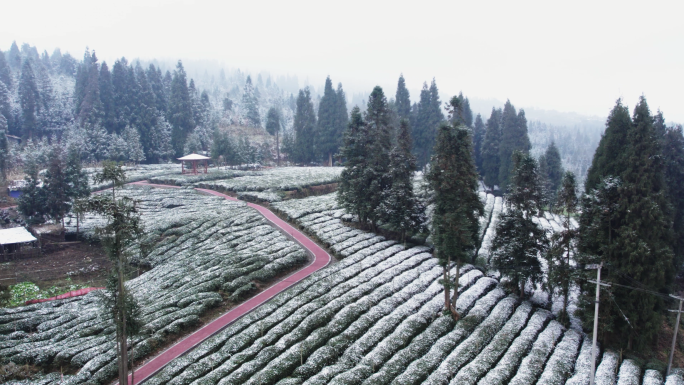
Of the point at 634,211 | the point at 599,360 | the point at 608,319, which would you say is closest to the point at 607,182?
the point at 634,211

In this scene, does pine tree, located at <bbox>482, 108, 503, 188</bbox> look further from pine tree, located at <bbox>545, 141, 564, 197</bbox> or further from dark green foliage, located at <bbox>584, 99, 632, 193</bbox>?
dark green foliage, located at <bbox>584, 99, 632, 193</bbox>

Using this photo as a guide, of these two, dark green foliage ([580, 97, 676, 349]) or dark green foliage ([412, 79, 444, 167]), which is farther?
dark green foliage ([412, 79, 444, 167])

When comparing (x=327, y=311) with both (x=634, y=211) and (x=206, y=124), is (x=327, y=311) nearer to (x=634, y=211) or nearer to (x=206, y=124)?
(x=634, y=211)

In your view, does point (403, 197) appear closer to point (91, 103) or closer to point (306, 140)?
point (306, 140)

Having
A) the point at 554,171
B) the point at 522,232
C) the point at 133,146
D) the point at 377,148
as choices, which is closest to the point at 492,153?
the point at 554,171

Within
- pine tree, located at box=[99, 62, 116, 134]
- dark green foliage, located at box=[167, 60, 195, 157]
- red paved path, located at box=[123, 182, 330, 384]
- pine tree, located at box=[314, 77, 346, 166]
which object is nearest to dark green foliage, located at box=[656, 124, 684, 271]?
red paved path, located at box=[123, 182, 330, 384]

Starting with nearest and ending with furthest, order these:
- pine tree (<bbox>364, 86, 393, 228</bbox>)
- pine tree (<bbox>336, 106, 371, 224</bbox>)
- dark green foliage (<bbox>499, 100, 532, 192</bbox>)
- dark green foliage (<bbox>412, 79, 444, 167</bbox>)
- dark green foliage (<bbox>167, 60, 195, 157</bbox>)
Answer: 1. pine tree (<bbox>364, 86, 393, 228</bbox>)
2. pine tree (<bbox>336, 106, 371, 224</bbox>)
3. dark green foliage (<bbox>499, 100, 532, 192</bbox>)
4. dark green foliage (<bbox>412, 79, 444, 167</bbox>)
5. dark green foliage (<bbox>167, 60, 195, 157</bbox>)
